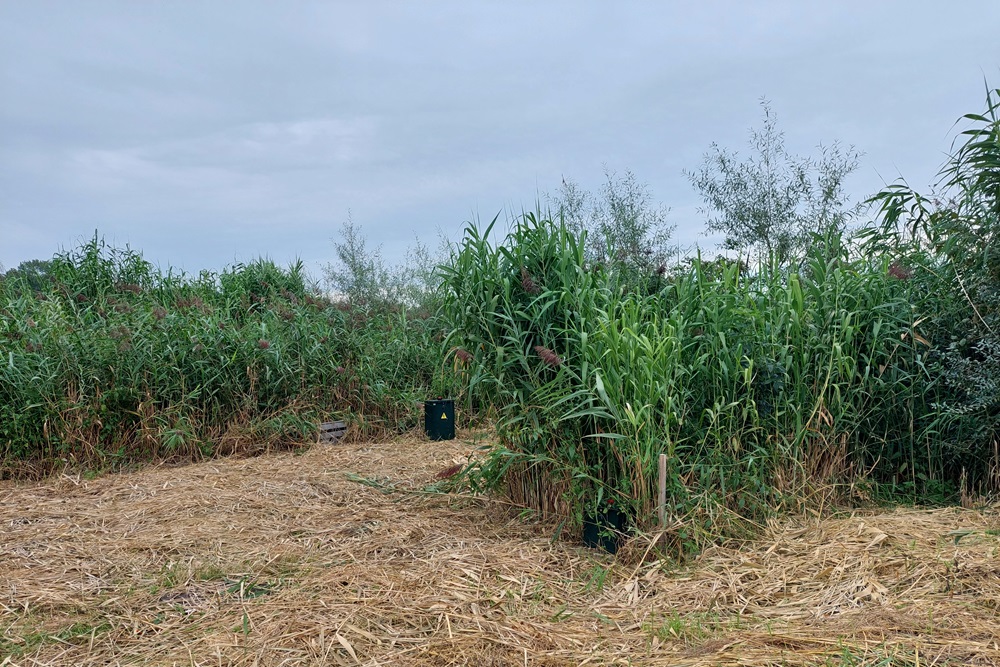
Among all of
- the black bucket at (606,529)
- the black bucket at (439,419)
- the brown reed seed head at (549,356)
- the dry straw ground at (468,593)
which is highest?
the brown reed seed head at (549,356)

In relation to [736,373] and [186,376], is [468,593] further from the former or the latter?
[186,376]

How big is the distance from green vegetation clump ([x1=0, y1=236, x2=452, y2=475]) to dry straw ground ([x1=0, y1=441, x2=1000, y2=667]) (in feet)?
4.99

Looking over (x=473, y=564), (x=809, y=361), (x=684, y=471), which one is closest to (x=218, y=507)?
(x=473, y=564)

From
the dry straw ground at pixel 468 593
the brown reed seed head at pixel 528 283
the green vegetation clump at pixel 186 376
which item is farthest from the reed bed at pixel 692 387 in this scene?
the green vegetation clump at pixel 186 376

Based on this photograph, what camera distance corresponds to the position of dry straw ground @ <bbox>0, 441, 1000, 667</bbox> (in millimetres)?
2391

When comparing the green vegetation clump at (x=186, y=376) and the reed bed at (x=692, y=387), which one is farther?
the green vegetation clump at (x=186, y=376)

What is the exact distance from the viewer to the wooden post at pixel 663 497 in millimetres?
3094

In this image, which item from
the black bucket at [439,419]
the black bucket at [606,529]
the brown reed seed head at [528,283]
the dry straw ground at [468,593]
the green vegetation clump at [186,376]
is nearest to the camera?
the dry straw ground at [468,593]

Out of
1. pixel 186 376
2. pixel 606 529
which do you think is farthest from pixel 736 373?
pixel 186 376

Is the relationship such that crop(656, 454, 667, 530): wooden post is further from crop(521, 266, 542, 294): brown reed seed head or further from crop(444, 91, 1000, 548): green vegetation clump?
crop(521, 266, 542, 294): brown reed seed head

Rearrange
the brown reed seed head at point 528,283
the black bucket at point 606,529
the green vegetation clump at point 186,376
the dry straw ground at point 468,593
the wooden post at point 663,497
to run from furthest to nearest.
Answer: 1. the green vegetation clump at point 186,376
2. the brown reed seed head at point 528,283
3. the black bucket at point 606,529
4. the wooden post at point 663,497
5. the dry straw ground at point 468,593

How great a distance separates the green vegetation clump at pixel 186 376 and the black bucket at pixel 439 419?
202 mm

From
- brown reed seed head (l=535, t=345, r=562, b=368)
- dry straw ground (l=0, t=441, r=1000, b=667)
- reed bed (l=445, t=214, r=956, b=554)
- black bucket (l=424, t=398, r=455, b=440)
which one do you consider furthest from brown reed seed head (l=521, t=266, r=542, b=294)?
black bucket (l=424, t=398, r=455, b=440)

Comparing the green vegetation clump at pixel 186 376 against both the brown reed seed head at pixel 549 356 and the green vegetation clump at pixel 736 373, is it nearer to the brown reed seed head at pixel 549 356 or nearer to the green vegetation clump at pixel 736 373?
the green vegetation clump at pixel 736 373
